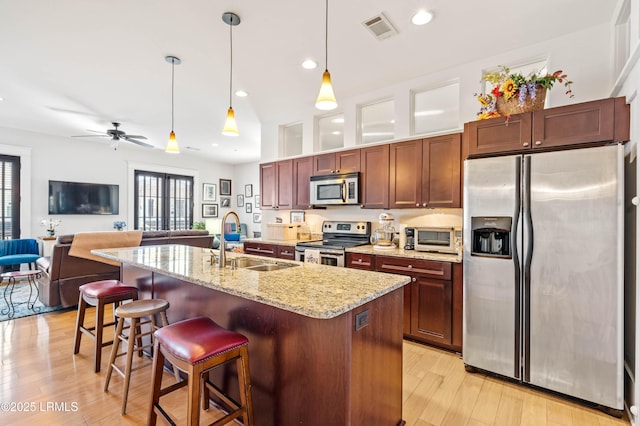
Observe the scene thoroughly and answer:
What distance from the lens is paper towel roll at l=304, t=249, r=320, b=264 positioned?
142 inches

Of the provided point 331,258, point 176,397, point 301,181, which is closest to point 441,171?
point 331,258

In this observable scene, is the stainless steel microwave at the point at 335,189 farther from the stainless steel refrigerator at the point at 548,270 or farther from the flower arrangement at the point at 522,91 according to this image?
the flower arrangement at the point at 522,91

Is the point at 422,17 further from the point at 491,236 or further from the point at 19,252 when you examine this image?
the point at 19,252

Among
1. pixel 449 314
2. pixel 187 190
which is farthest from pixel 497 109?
pixel 187 190

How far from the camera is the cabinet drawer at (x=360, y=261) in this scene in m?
3.27

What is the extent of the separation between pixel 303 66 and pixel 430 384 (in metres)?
3.23

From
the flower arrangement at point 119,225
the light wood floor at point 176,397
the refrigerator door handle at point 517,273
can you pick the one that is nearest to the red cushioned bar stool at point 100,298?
the light wood floor at point 176,397

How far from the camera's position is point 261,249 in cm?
442

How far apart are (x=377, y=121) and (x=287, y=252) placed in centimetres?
214

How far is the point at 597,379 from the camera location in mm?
1994

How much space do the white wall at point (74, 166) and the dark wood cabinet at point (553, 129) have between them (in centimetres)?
745

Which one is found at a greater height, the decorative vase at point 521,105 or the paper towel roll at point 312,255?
the decorative vase at point 521,105

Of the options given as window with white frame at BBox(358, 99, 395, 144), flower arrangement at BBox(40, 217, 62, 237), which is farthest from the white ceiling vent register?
flower arrangement at BBox(40, 217, 62, 237)

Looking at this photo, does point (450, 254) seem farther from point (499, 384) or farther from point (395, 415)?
point (395, 415)
